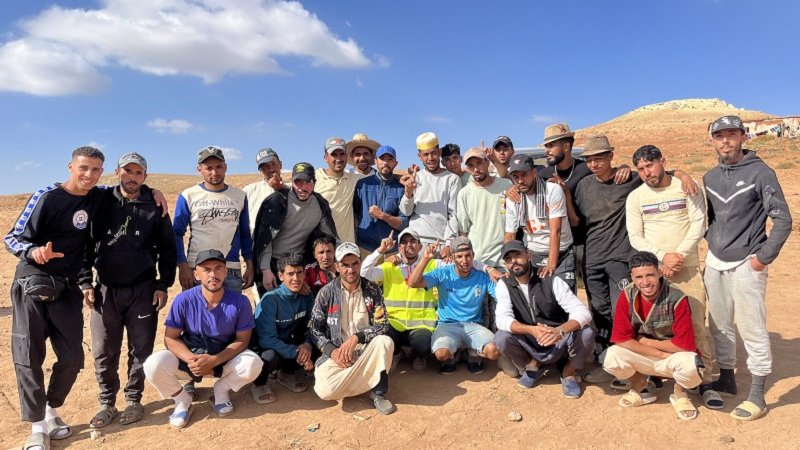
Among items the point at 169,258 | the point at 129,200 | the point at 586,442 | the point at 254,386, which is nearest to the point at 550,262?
the point at 586,442

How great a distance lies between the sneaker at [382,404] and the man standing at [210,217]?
179cm

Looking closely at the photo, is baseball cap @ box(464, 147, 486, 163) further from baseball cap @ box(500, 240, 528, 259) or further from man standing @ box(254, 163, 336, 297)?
man standing @ box(254, 163, 336, 297)

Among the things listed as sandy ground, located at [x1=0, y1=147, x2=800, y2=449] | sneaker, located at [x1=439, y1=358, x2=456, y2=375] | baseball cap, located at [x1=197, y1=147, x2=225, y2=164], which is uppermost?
baseball cap, located at [x1=197, y1=147, x2=225, y2=164]

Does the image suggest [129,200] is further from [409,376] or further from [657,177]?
[657,177]

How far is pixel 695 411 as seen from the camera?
449 centimetres

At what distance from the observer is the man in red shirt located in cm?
450

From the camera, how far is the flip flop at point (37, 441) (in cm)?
422

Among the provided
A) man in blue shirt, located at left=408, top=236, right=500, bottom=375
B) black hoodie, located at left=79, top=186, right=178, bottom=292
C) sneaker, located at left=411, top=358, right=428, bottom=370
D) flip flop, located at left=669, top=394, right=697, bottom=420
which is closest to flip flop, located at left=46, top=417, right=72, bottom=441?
black hoodie, located at left=79, top=186, right=178, bottom=292

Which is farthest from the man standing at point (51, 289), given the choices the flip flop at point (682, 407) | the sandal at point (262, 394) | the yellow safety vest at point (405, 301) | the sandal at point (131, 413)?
the flip flop at point (682, 407)

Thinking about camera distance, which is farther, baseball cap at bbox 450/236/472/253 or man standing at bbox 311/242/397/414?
baseball cap at bbox 450/236/472/253

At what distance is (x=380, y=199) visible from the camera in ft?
20.5

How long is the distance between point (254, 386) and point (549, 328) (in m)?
2.89

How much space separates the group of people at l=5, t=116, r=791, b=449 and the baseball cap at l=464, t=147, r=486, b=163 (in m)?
0.03

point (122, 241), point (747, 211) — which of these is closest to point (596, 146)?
point (747, 211)
